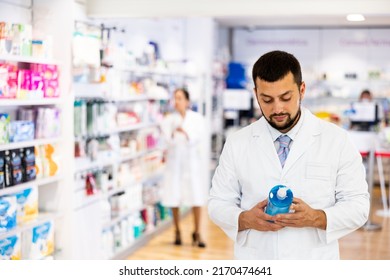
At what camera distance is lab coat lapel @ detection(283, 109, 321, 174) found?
240 centimetres

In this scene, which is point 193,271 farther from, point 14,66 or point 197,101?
point 197,101

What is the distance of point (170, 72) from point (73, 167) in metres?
2.61

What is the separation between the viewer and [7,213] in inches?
152

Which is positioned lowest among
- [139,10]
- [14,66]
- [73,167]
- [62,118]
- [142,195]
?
[142,195]

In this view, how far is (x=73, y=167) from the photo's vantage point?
4645 mm

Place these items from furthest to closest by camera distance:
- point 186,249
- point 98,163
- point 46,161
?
point 186,249
point 98,163
point 46,161

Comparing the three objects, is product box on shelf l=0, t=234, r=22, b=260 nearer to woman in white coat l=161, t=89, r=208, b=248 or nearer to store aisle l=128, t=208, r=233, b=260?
store aisle l=128, t=208, r=233, b=260

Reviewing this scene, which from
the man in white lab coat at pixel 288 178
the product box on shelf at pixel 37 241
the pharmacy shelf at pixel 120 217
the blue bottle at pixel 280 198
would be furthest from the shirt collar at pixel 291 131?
Answer: the pharmacy shelf at pixel 120 217

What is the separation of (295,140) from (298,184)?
0.16 meters

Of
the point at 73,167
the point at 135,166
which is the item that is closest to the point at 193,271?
the point at 73,167

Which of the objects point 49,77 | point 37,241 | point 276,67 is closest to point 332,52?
point 49,77

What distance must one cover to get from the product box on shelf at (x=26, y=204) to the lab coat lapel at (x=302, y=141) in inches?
87.5

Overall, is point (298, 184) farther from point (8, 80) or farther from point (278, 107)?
point (8, 80)

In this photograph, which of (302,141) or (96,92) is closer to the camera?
(302,141)
